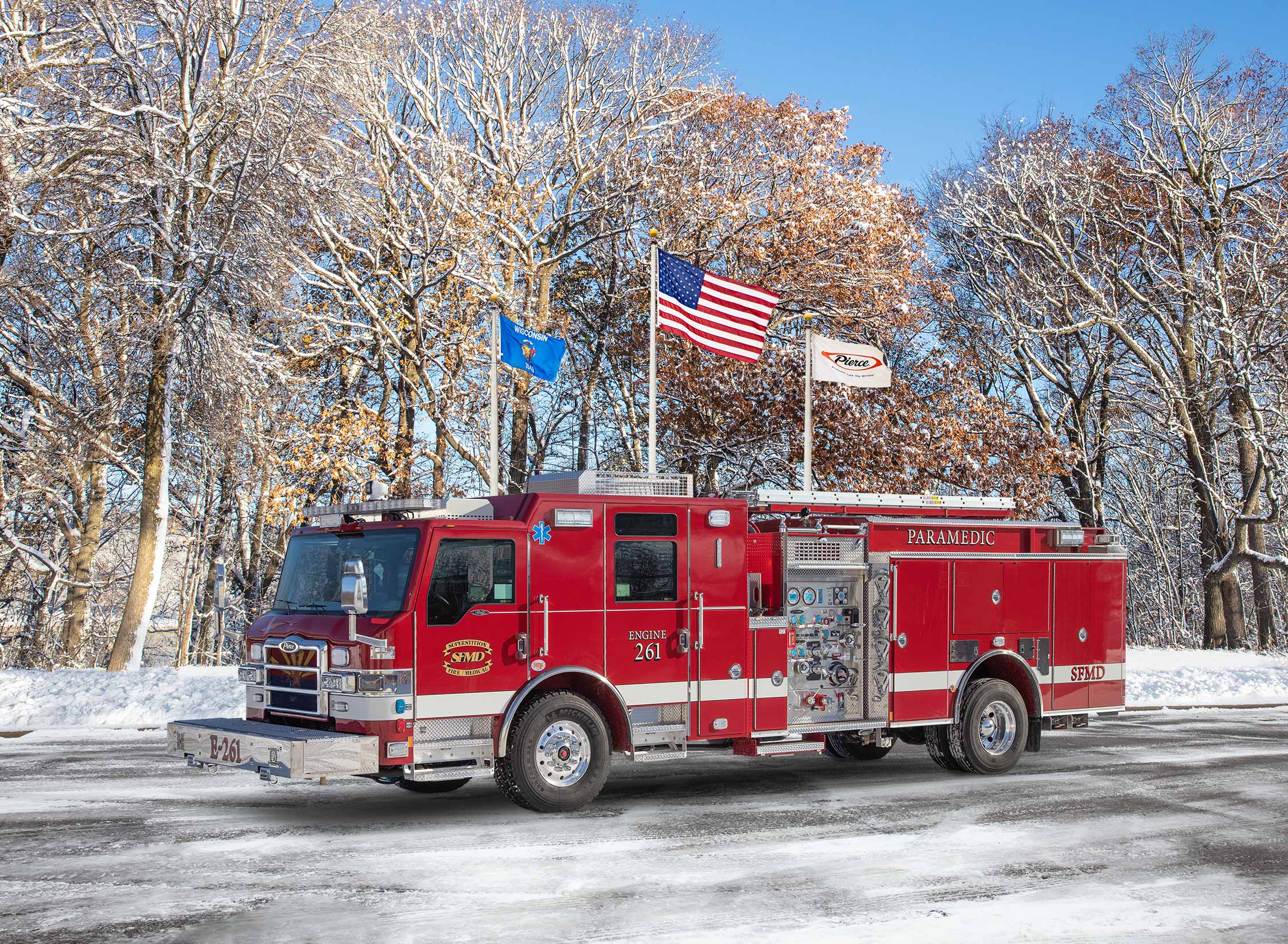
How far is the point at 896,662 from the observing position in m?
12.0

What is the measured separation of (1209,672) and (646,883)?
1833 cm

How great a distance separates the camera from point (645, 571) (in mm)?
10664

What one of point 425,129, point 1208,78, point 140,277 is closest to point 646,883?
point 140,277

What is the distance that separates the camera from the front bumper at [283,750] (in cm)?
877

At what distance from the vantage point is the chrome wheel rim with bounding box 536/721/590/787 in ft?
32.6

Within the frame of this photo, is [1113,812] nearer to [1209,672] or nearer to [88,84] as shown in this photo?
[1209,672]

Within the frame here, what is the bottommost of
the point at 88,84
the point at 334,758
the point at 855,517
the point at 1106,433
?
the point at 334,758

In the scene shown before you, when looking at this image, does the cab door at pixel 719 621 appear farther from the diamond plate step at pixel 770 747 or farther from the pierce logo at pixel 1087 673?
the pierce logo at pixel 1087 673

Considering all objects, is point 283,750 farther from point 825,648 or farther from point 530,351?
point 530,351

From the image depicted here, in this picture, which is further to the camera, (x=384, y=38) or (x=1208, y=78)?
(x=1208, y=78)

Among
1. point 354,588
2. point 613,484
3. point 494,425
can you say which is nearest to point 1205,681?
point 494,425

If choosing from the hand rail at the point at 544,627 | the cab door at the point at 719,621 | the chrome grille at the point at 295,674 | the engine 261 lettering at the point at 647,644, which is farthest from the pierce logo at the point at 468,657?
the cab door at the point at 719,621

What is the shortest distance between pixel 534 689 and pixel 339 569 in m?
1.90

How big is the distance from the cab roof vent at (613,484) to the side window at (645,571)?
32cm
